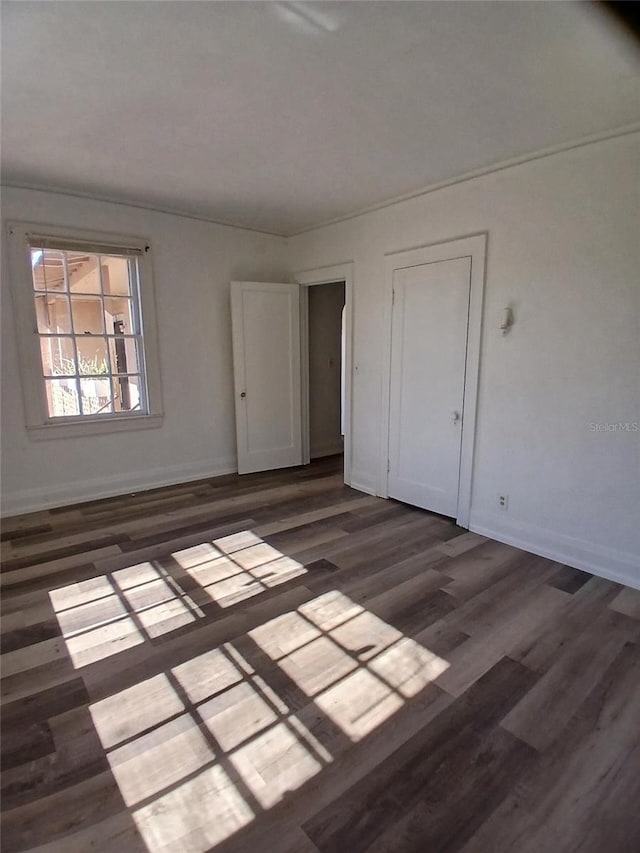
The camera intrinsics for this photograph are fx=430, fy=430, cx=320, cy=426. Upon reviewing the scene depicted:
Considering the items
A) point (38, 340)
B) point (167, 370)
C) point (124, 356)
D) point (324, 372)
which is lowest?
point (324, 372)

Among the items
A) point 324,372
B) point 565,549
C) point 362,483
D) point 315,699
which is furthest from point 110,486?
point 565,549

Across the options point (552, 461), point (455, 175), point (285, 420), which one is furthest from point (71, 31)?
point (285, 420)

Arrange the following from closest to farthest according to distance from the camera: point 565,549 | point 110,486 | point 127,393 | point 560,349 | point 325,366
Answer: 1. point 560,349
2. point 565,549
3. point 110,486
4. point 127,393
5. point 325,366

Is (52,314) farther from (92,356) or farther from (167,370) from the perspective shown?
(167,370)

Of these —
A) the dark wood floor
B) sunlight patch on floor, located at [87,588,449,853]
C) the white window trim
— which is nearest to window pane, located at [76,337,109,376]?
the white window trim

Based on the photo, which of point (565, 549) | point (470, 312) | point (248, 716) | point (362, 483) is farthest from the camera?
point (362, 483)

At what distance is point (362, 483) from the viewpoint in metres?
4.43

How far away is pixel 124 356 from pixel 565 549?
4135 mm

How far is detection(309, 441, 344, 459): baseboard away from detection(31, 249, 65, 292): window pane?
131 inches

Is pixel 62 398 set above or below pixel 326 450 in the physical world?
above

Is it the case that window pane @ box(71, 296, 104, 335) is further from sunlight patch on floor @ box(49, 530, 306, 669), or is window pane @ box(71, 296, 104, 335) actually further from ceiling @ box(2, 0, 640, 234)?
sunlight patch on floor @ box(49, 530, 306, 669)

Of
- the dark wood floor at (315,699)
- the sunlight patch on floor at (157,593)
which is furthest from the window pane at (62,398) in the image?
the sunlight patch on floor at (157,593)

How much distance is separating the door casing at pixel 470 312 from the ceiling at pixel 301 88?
505mm

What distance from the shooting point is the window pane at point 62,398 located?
3.83 metres
